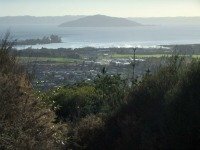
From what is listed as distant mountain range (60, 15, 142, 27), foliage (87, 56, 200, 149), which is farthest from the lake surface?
foliage (87, 56, 200, 149)

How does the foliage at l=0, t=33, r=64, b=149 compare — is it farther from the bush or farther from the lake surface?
the lake surface

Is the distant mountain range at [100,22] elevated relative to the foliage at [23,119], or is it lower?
elevated

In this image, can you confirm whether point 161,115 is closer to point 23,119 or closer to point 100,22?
point 23,119

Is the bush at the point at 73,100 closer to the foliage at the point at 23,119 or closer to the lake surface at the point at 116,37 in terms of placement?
the foliage at the point at 23,119

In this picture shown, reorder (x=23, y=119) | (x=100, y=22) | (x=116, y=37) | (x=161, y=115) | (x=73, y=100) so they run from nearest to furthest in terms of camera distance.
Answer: (x=23, y=119) → (x=161, y=115) → (x=73, y=100) → (x=116, y=37) → (x=100, y=22)

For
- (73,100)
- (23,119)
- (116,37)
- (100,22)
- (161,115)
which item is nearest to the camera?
(23,119)

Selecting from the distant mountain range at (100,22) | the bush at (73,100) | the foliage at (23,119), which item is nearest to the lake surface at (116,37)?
the distant mountain range at (100,22)

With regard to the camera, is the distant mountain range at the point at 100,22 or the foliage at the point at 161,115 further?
the distant mountain range at the point at 100,22

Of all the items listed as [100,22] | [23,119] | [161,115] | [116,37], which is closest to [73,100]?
[161,115]

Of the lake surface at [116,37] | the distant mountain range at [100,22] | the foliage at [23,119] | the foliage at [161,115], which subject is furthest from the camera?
the distant mountain range at [100,22]

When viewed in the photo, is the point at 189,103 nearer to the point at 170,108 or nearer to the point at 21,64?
the point at 170,108

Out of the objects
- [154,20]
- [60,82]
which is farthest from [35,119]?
[154,20]

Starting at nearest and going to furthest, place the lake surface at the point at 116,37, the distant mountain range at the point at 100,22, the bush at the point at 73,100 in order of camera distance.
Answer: the bush at the point at 73,100 < the lake surface at the point at 116,37 < the distant mountain range at the point at 100,22
